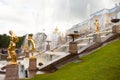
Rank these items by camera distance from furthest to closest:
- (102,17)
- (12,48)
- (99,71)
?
(102,17), (12,48), (99,71)

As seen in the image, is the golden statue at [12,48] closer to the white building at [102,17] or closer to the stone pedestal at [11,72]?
the stone pedestal at [11,72]

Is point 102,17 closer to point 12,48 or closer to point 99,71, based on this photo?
point 12,48

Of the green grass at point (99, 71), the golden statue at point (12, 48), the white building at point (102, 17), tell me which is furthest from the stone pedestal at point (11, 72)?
the white building at point (102, 17)

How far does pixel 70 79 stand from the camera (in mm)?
13570

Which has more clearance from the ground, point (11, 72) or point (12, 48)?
point (12, 48)

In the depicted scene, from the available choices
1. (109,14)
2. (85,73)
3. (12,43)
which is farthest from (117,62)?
(109,14)

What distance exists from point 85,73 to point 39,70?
721cm

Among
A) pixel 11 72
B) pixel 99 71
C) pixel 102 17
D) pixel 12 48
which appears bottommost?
pixel 11 72

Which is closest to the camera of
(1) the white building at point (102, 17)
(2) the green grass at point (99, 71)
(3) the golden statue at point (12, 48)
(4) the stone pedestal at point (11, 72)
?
(2) the green grass at point (99, 71)

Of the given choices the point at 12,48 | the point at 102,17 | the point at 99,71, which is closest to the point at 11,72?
the point at 12,48

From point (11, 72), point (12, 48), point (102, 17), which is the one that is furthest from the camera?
point (102, 17)

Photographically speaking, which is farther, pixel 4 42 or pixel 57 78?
pixel 4 42

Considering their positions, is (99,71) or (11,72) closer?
(99,71)

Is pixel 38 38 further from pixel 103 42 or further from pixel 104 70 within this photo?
pixel 104 70
